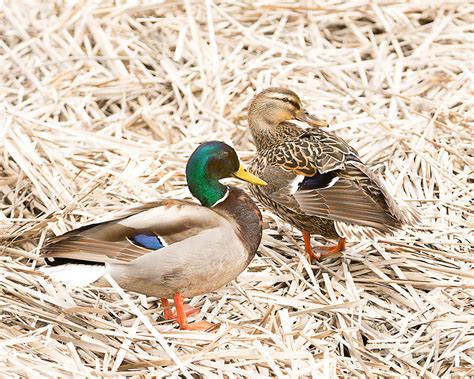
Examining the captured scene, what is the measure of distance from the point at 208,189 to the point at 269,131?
2.99 ft

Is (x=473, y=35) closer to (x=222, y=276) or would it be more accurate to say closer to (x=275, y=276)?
(x=275, y=276)

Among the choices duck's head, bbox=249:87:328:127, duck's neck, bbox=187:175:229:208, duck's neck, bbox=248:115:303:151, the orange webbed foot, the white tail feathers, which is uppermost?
the white tail feathers

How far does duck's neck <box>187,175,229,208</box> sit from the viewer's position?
4.45 m

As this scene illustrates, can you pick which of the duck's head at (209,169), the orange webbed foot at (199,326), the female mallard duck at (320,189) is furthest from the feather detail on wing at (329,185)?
the orange webbed foot at (199,326)

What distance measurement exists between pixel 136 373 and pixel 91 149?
208cm

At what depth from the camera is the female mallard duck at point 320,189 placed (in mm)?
4527

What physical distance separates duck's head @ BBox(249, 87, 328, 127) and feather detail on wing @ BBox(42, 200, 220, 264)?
1.19 meters

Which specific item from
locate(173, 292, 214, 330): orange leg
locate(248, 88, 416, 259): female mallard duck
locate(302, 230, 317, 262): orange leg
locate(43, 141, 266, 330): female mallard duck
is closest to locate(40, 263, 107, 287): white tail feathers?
locate(43, 141, 266, 330): female mallard duck

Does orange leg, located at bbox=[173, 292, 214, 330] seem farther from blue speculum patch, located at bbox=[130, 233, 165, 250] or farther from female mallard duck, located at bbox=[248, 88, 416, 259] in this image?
female mallard duck, located at bbox=[248, 88, 416, 259]

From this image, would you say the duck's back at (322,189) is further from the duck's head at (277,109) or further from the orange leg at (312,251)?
the duck's head at (277,109)

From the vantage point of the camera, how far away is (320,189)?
465cm

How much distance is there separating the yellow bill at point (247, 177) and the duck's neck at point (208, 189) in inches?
5.1

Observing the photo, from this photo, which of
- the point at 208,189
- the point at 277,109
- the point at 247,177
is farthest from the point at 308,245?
the point at 277,109

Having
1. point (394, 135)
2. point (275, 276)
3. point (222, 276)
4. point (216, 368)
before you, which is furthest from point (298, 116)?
point (216, 368)
